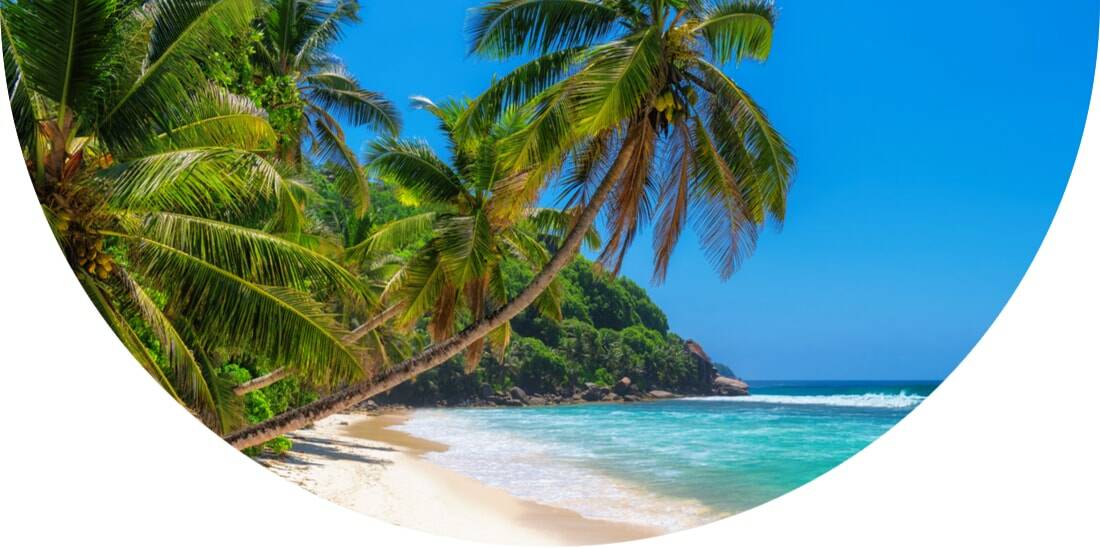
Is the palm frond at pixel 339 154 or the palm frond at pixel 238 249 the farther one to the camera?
the palm frond at pixel 339 154

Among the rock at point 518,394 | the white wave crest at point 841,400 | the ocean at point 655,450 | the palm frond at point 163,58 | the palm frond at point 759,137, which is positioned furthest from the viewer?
the white wave crest at point 841,400

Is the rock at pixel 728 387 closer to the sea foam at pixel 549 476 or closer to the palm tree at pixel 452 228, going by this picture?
the sea foam at pixel 549 476

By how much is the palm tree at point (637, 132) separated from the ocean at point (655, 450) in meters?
11.2

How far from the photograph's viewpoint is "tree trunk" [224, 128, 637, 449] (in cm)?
663

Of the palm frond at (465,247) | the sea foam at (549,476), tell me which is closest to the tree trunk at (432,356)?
the palm frond at (465,247)

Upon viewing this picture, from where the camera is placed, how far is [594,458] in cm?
3094

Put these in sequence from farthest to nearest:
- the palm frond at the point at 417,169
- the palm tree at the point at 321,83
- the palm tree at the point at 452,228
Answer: the palm tree at the point at 321,83 → the palm frond at the point at 417,169 → the palm tree at the point at 452,228

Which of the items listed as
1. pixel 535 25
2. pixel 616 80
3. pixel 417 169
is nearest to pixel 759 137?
pixel 616 80

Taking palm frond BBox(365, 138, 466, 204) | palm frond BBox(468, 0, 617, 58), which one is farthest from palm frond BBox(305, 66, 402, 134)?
palm frond BBox(468, 0, 617, 58)

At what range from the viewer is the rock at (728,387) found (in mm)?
61062

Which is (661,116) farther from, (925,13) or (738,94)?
(925,13)

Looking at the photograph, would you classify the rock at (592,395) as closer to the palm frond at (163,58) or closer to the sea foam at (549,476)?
the sea foam at (549,476)

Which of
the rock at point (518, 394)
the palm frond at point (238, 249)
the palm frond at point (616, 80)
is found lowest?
the rock at point (518, 394)

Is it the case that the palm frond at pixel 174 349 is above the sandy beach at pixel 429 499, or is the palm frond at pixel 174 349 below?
above
